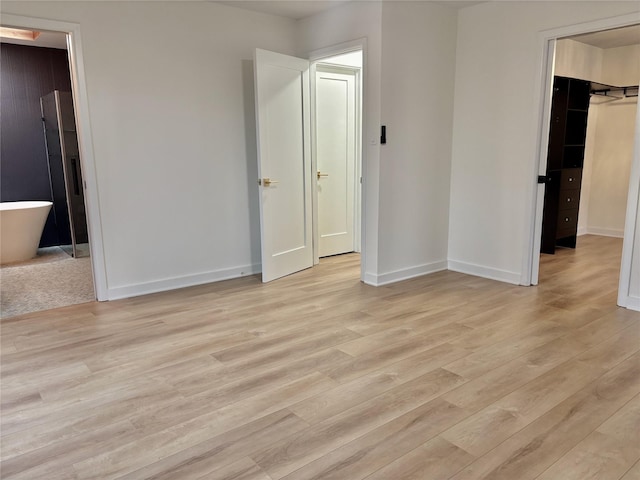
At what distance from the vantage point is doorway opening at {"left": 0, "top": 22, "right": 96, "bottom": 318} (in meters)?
5.27

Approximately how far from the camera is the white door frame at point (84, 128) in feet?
10.8

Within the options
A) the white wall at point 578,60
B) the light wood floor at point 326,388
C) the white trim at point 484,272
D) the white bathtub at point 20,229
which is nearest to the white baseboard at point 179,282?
the light wood floor at point 326,388

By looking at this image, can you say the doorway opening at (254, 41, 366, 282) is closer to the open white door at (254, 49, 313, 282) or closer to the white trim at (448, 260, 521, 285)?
the open white door at (254, 49, 313, 282)

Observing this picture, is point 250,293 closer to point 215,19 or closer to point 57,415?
point 57,415

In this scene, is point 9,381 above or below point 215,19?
below

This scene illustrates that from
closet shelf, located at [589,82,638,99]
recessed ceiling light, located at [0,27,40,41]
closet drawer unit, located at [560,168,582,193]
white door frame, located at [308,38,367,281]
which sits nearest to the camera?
white door frame, located at [308,38,367,281]

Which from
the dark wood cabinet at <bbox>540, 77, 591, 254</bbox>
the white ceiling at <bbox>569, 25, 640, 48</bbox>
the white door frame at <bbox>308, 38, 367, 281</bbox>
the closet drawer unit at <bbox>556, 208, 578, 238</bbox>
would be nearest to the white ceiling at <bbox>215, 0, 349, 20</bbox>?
the white door frame at <bbox>308, 38, 367, 281</bbox>

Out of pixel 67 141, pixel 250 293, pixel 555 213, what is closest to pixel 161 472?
pixel 250 293

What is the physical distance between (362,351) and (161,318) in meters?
1.55

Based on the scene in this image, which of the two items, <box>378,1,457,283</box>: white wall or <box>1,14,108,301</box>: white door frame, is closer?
<box>1,14,108,301</box>: white door frame

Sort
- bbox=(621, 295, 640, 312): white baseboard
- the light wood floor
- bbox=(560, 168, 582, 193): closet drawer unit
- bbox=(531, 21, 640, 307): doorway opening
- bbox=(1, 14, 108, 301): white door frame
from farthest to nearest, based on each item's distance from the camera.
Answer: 1. bbox=(560, 168, 582, 193): closet drawer unit
2. bbox=(531, 21, 640, 307): doorway opening
3. bbox=(621, 295, 640, 312): white baseboard
4. bbox=(1, 14, 108, 301): white door frame
5. the light wood floor

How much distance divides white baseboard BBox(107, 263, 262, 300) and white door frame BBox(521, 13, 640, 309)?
2584mm

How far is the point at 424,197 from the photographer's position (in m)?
4.43

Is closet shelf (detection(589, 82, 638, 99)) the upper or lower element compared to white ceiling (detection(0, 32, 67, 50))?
lower
